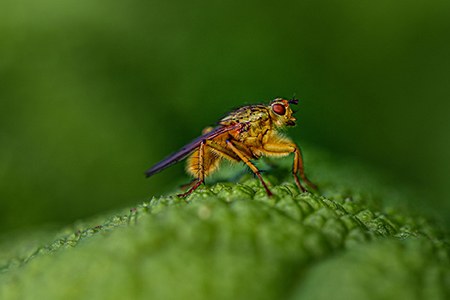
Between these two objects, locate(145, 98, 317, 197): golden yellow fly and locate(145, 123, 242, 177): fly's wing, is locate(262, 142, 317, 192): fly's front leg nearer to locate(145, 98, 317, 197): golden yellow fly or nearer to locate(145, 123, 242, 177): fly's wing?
locate(145, 98, 317, 197): golden yellow fly

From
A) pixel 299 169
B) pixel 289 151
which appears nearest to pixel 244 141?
pixel 289 151

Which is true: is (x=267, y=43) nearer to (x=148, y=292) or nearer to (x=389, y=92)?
(x=389, y=92)

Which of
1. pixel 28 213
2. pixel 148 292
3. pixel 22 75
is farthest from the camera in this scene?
pixel 22 75

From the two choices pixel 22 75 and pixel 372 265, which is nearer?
pixel 372 265

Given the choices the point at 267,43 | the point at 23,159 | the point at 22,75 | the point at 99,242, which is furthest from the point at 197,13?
the point at 99,242

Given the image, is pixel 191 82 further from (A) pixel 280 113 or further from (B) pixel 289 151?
(B) pixel 289 151

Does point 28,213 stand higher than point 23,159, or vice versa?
point 23,159

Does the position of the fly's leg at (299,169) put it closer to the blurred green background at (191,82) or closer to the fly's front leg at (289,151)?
the fly's front leg at (289,151)
